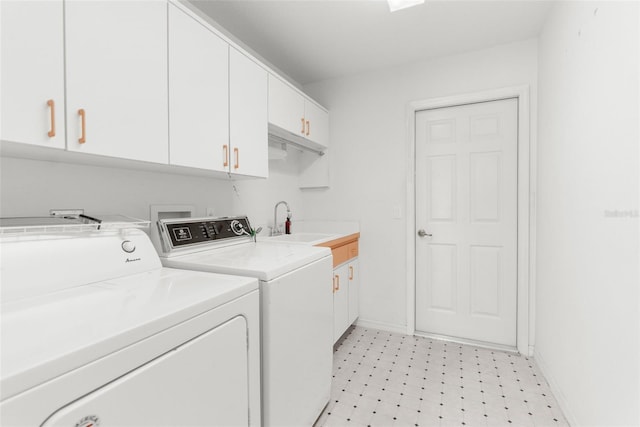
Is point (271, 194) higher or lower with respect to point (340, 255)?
higher

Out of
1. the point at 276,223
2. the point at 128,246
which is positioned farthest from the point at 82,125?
A: the point at 276,223

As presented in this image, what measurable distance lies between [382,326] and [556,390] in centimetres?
134

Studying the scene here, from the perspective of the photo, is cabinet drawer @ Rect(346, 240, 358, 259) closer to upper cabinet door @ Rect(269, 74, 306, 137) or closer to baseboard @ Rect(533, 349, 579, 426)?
upper cabinet door @ Rect(269, 74, 306, 137)

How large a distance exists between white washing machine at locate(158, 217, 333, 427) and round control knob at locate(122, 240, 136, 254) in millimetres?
211

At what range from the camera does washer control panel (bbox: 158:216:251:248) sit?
1.48 metres

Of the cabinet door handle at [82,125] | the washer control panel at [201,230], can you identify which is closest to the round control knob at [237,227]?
the washer control panel at [201,230]

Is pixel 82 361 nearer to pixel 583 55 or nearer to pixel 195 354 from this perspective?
pixel 195 354

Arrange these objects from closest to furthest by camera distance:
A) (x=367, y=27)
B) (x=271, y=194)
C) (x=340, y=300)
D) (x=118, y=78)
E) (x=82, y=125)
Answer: (x=82, y=125), (x=118, y=78), (x=367, y=27), (x=340, y=300), (x=271, y=194)

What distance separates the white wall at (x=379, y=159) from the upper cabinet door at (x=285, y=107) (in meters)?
0.68

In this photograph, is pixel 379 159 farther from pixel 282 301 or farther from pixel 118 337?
pixel 118 337

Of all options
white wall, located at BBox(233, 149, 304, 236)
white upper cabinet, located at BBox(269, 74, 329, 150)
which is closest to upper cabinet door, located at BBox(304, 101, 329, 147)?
white upper cabinet, located at BBox(269, 74, 329, 150)

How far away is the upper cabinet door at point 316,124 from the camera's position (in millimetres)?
2568

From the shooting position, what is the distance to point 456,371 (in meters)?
2.15

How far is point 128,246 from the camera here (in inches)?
46.9
